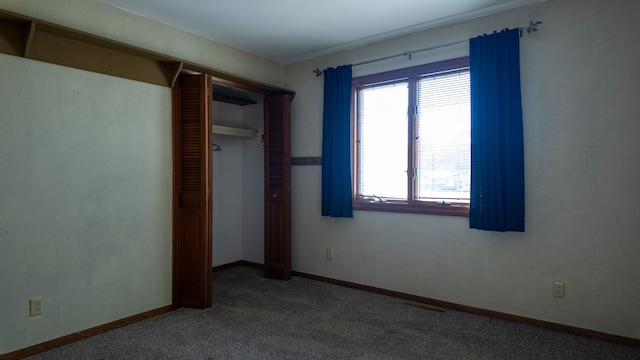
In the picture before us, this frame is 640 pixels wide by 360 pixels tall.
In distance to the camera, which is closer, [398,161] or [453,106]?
[453,106]

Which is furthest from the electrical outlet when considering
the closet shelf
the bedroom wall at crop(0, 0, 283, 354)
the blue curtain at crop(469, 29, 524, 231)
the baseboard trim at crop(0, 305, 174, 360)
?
the blue curtain at crop(469, 29, 524, 231)

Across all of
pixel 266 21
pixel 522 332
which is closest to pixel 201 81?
pixel 266 21

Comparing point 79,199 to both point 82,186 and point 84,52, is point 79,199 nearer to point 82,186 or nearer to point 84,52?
point 82,186

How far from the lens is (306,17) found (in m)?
3.36

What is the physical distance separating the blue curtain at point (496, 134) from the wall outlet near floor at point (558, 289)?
489 millimetres

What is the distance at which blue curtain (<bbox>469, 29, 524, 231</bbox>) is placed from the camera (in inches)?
120

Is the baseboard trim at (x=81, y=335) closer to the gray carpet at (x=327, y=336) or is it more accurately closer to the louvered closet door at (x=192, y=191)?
the gray carpet at (x=327, y=336)

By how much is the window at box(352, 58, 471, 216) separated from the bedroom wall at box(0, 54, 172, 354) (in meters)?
2.00

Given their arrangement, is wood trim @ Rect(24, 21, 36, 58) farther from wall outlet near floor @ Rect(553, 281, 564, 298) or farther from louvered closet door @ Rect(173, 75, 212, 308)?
wall outlet near floor @ Rect(553, 281, 564, 298)

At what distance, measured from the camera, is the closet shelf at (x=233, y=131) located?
4.32 meters

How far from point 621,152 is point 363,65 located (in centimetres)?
241

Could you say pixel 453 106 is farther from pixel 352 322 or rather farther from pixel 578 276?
pixel 352 322

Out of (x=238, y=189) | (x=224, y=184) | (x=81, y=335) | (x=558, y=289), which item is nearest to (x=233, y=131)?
(x=224, y=184)

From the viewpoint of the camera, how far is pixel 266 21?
3.44 metres
